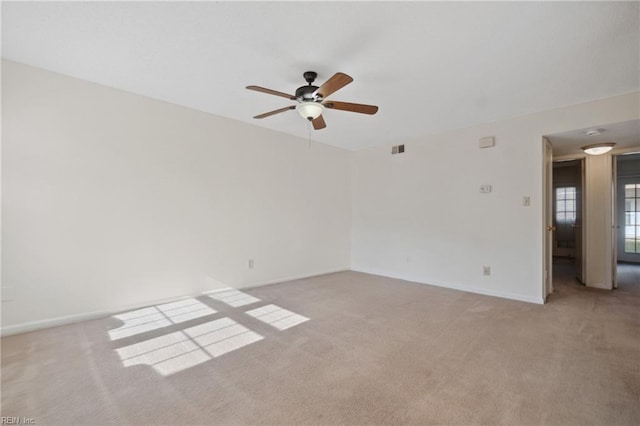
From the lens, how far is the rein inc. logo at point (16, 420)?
1.51m

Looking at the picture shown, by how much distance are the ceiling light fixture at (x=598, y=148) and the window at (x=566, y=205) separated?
4.13 meters

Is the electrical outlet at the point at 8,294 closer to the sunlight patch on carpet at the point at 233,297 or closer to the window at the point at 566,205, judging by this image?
the sunlight patch on carpet at the point at 233,297

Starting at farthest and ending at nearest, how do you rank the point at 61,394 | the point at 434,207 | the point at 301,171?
1. the point at 301,171
2. the point at 434,207
3. the point at 61,394

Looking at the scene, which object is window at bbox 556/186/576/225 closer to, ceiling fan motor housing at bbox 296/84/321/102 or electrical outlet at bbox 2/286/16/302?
ceiling fan motor housing at bbox 296/84/321/102

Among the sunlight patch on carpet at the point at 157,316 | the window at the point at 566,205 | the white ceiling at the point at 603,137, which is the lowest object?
the sunlight patch on carpet at the point at 157,316

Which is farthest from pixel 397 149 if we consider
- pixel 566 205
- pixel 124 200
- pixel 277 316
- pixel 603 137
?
pixel 566 205

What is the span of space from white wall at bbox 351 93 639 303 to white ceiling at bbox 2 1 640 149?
53cm

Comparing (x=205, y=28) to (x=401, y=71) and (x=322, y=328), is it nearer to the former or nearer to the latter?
(x=401, y=71)

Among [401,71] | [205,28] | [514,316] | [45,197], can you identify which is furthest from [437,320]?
[45,197]

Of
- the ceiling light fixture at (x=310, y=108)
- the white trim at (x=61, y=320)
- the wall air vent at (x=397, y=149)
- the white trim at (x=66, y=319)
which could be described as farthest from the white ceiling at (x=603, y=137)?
the white trim at (x=61, y=320)

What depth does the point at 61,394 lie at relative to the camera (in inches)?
68.7

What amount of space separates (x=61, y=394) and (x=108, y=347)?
639 mm

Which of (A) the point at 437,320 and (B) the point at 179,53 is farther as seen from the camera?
(A) the point at 437,320

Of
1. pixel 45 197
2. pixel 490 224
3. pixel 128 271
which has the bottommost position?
pixel 128 271
